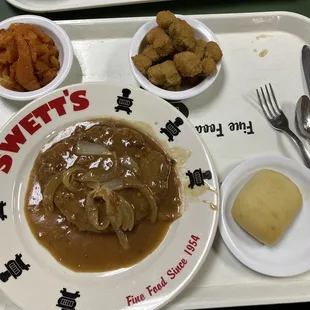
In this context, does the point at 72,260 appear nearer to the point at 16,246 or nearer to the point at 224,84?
the point at 16,246

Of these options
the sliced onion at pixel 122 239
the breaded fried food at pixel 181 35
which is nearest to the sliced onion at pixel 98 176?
the sliced onion at pixel 122 239

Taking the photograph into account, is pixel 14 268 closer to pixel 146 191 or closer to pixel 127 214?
pixel 127 214

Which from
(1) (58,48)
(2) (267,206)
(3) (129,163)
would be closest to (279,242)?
(2) (267,206)

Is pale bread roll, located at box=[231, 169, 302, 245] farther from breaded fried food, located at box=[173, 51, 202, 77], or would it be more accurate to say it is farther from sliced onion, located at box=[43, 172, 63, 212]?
sliced onion, located at box=[43, 172, 63, 212]

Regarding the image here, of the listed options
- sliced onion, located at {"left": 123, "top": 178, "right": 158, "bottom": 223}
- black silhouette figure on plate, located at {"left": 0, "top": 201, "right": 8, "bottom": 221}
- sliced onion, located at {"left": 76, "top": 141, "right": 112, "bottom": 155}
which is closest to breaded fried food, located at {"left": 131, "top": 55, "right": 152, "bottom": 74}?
sliced onion, located at {"left": 76, "top": 141, "right": 112, "bottom": 155}

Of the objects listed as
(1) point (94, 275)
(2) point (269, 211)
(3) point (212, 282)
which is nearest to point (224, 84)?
(2) point (269, 211)

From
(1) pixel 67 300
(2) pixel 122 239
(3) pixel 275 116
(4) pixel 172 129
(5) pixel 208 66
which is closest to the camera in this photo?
(1) pixel 67 300

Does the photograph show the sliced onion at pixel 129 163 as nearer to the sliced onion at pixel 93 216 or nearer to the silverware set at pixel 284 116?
the sliced onion at pixel 93 216
